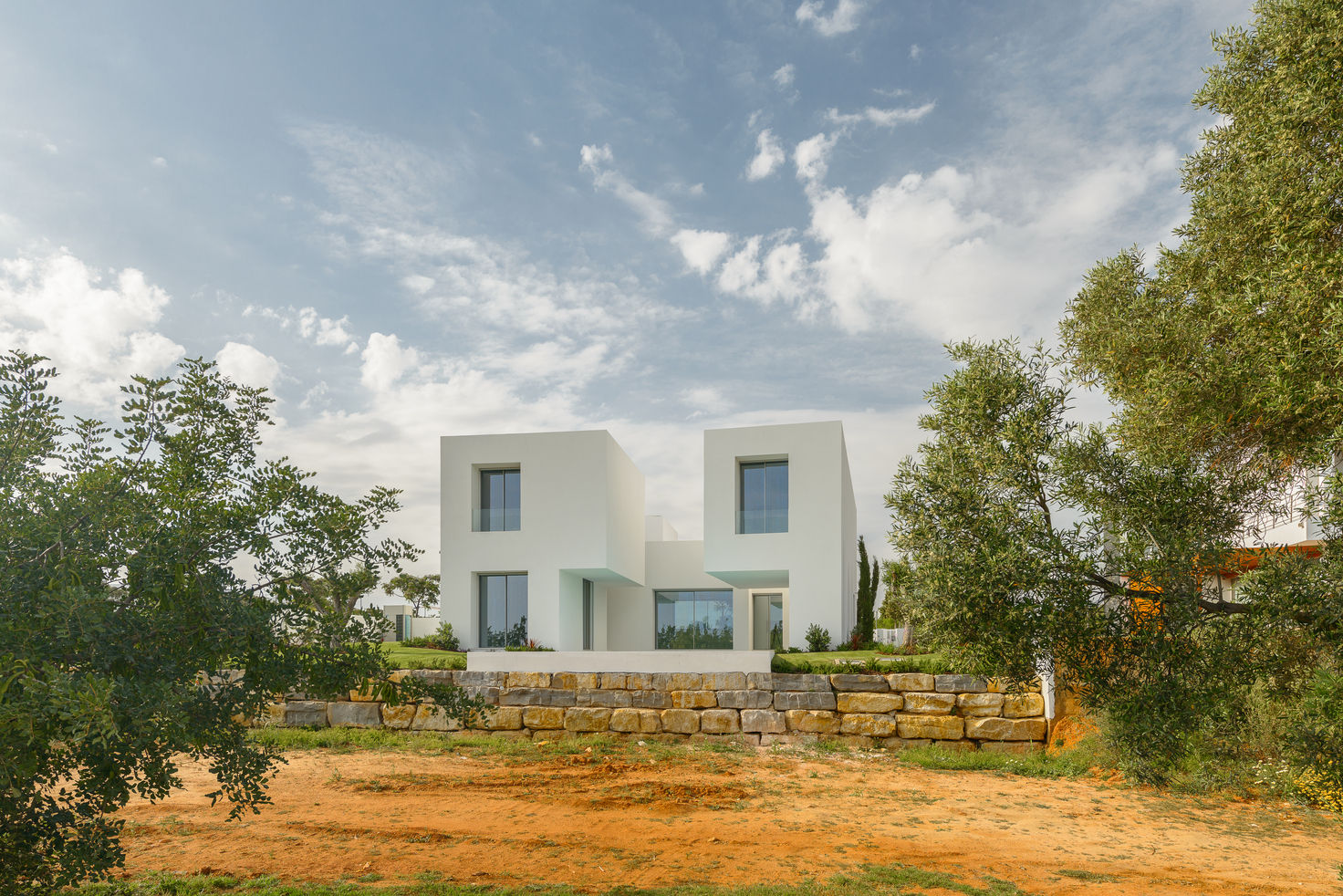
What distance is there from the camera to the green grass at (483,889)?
5.71 metres

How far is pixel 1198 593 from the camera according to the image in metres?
5.47

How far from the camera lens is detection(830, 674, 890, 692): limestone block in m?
12.6

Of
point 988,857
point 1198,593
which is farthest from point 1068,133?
point 988,857

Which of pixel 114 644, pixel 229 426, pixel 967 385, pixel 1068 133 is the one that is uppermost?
pixel 1068 133

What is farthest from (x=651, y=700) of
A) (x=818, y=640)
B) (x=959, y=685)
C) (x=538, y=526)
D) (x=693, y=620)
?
(x=693, y=620)

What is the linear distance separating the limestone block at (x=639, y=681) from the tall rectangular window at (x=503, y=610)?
8.00m

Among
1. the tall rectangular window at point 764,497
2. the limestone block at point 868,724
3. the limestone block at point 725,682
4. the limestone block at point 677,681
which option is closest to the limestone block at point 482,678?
the limestone block at point 677,681

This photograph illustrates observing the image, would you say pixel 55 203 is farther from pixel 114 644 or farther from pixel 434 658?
pixel 434 658

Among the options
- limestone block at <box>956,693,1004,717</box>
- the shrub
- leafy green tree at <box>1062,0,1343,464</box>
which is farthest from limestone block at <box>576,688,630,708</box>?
leafy green tree at <box>1062,0,1343,464</box>

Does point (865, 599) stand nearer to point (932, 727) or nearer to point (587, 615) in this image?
point (587, 615)

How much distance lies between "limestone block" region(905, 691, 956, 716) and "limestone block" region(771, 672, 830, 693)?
1337mm

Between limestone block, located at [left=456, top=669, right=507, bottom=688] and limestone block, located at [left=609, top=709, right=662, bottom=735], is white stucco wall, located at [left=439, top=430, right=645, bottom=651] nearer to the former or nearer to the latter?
limestone block, located at [left=456, top=669, right=507, bottom=688]

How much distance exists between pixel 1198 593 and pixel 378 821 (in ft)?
25.0

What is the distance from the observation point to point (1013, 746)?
1195 cm
